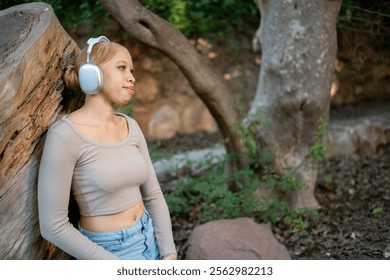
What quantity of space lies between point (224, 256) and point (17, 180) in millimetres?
1344

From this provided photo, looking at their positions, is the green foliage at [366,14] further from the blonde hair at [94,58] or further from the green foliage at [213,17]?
the blonde hair at [94,58]

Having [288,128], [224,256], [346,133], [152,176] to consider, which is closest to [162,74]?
[346,133]

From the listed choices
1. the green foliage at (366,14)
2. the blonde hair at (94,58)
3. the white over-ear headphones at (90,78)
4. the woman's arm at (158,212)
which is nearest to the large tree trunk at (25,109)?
the blonde hair at (94,58)

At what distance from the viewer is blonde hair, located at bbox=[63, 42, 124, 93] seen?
202 centimetres

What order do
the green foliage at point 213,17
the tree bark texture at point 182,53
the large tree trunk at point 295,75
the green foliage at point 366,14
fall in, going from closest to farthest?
1. the tree bark texture at point 182,53
2. the large tree trunk at point 295,75
3. the green foliage at point 366,14
4. the green foliage at point 213,17

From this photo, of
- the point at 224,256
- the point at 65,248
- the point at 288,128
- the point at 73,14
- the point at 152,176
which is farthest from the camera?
the point at 73,14

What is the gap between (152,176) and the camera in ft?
7.43

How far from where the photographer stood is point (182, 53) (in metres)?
3.45

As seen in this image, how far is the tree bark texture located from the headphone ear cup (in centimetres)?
128

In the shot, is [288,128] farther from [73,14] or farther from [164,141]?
[164,141]

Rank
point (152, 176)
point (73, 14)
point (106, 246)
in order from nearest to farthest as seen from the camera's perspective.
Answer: point (106, 246), point (152, 176), point (73, 14)

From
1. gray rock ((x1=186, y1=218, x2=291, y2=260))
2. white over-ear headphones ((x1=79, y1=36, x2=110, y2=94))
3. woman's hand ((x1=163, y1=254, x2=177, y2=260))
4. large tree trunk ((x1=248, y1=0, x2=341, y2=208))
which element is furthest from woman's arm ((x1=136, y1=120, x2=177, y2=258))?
large tree trunk ((x1=248, y1=0, x2=341, y2=208))

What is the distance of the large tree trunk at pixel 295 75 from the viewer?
3.49 metres

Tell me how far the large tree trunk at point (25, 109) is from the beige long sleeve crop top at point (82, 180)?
140 millimetres
